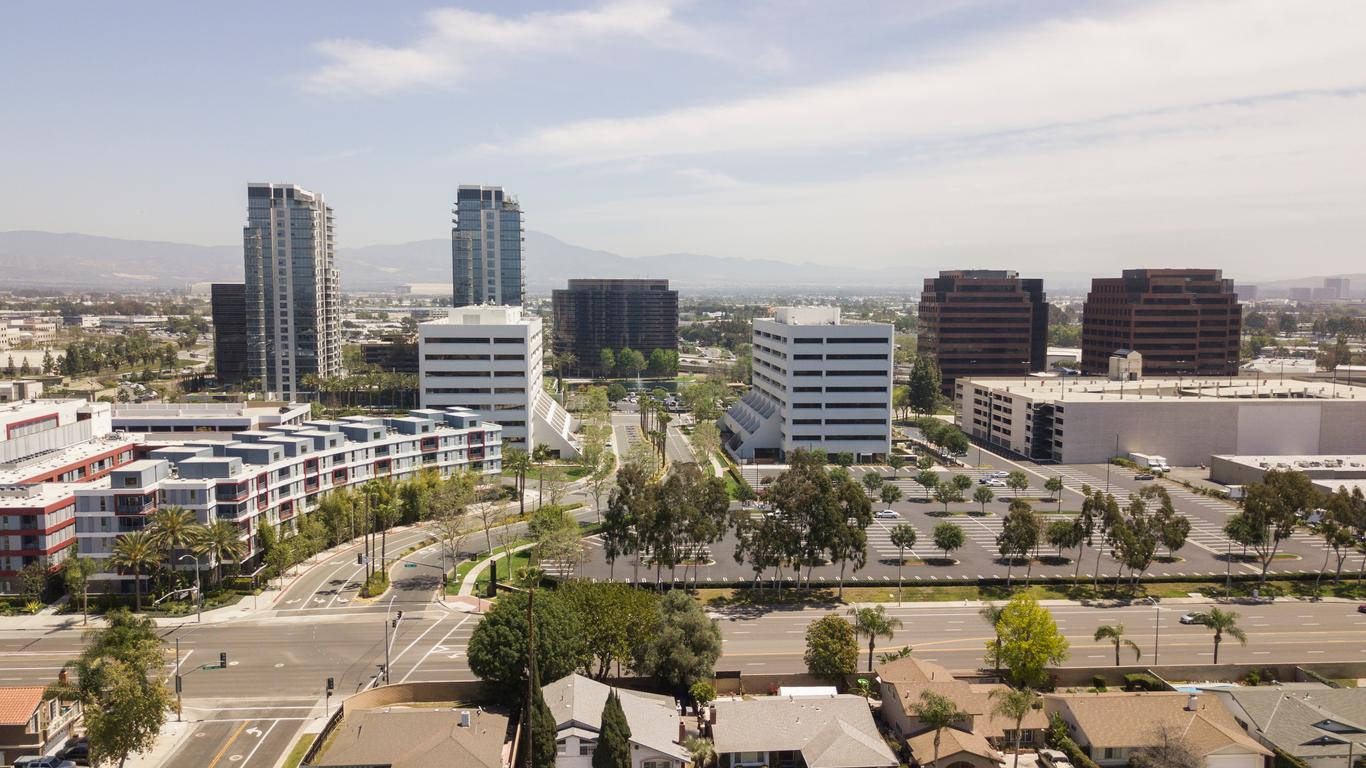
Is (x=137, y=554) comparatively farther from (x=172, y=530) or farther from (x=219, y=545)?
(x=219, y=545)

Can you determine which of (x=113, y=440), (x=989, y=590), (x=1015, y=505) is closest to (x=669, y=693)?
(x=989, y=590)

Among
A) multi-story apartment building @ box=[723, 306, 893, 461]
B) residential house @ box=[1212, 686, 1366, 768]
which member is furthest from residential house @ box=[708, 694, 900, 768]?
multi-story apartment building @ box=[723, 306, 893, 461]

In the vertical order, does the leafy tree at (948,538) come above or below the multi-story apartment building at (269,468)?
below

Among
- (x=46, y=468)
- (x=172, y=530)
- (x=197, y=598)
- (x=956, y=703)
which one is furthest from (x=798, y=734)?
(x=46, y=468)

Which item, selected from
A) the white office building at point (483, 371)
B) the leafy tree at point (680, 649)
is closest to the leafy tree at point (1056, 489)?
the leafy tree at point (680, 649)

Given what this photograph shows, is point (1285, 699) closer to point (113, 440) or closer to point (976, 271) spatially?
point (113, 440)


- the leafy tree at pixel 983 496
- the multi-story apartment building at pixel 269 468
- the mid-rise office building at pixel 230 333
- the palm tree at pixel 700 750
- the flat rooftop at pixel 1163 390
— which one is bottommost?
the palm tree at pixel 700 750

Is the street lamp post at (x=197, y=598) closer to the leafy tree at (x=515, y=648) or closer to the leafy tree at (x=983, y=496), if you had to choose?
the leafy tree at (x=515, y=648)

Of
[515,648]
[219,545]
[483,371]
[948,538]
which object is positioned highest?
[483,371]
